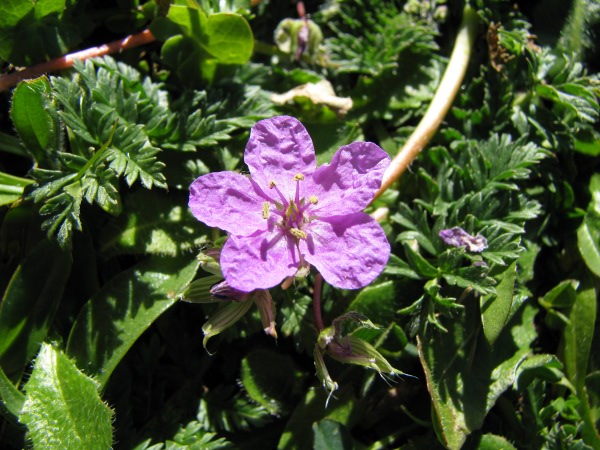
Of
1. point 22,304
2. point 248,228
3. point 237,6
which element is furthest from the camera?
point 237,6

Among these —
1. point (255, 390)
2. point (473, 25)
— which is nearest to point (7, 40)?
point (255, 390)

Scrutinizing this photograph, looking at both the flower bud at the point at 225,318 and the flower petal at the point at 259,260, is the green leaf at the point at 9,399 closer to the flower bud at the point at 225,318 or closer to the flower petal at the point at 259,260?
the flower bud at the point at 225,318

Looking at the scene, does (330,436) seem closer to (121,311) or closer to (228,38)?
(121,311)

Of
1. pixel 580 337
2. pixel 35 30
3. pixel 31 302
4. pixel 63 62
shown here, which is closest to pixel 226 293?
pixel 31 302

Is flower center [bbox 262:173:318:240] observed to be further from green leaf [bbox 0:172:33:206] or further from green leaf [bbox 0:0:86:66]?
green leaf [bbox 0:0:86:66]

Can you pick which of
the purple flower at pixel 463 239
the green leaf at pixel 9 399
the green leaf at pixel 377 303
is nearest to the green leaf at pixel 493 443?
the green leaf at pixel 377 303

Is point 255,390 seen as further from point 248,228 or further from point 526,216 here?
point 526,216

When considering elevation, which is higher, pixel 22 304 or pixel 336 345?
pixel 336 345

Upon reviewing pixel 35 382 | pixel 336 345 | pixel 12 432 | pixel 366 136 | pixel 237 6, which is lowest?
pixel 12 432
